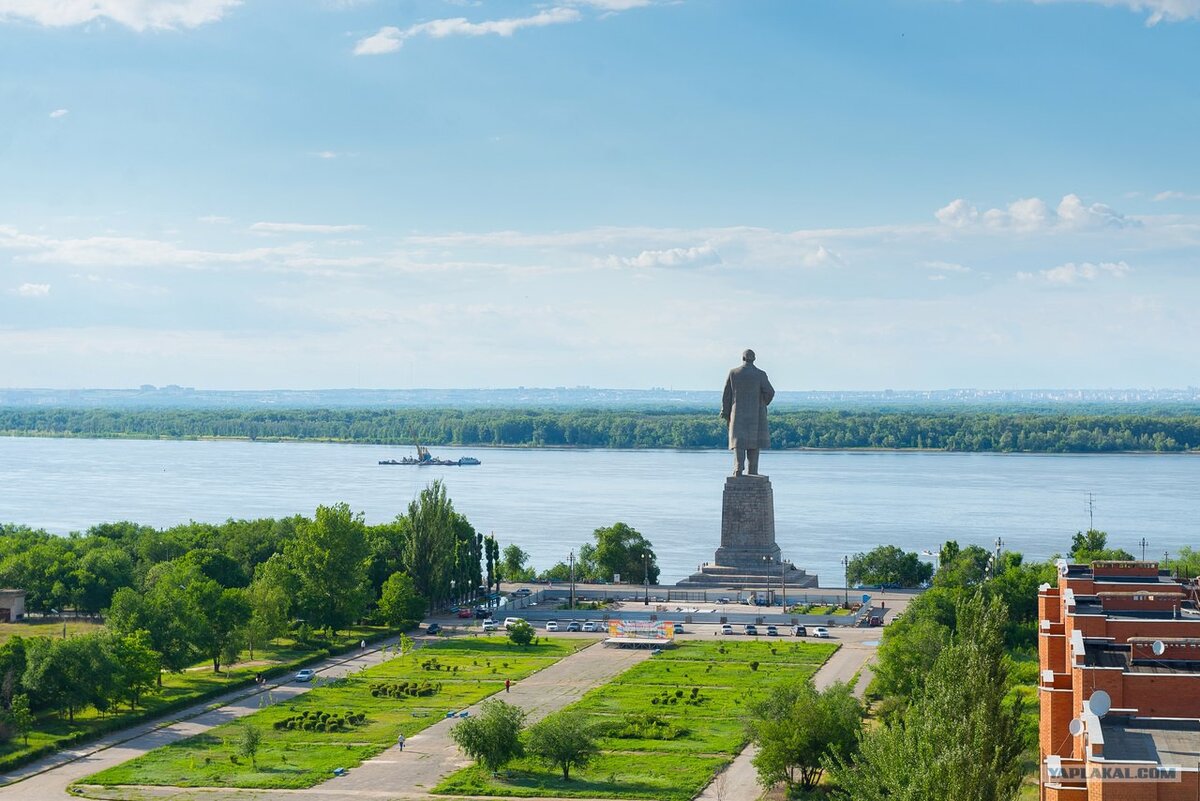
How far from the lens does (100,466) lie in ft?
551

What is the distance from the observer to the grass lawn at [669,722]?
33188mm

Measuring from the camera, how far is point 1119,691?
17531 mm

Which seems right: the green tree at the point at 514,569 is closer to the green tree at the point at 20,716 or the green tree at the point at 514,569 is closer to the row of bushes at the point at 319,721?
the row of bushes at the point at 319,721

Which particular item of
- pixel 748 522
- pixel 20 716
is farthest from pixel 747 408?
pixel 20 716

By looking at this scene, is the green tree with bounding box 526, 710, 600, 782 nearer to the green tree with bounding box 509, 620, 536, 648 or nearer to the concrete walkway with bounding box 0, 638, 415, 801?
the concrete walkway with bounding box 0, 638, 415, 801

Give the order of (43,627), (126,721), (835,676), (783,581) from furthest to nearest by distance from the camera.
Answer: (783,581) < (43,627) < (835,676) < (126,721)

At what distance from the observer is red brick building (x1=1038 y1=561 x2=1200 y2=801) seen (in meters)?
14.4

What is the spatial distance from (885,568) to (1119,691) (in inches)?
1916

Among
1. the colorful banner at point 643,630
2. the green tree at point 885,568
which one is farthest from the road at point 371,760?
the green tree at point 885,568

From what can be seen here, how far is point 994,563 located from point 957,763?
43.5 metres

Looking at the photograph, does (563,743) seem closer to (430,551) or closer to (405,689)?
(405,689)

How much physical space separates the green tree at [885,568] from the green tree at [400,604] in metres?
19.2

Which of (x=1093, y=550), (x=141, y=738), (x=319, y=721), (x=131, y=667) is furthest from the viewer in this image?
(x=1093, y=550)

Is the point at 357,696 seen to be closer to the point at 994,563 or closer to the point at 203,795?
the point at 203,795
